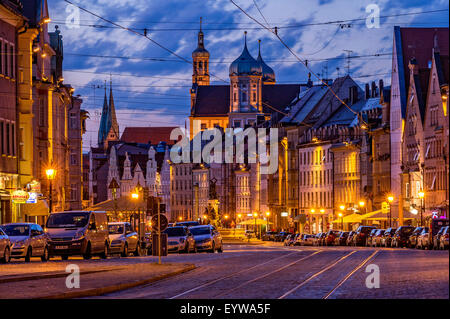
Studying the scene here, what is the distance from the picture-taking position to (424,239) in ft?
201

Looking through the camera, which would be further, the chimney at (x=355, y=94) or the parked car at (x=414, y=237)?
the chimney at (x=355, y=94)

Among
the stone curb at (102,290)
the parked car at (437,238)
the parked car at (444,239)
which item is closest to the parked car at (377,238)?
the parked car at (437,238)

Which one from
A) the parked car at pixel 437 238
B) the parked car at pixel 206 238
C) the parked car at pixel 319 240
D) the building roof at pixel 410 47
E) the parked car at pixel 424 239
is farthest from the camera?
the building roof at pixel 410 47

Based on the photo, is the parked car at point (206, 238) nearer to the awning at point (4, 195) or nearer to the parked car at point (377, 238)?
the awning at point (4, 195)

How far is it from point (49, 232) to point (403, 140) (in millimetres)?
67302

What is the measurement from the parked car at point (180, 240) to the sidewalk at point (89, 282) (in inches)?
794

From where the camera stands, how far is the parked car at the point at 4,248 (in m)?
40.4

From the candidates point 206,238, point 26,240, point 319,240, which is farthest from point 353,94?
point 26,240

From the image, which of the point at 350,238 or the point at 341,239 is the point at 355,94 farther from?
the point at 350,238

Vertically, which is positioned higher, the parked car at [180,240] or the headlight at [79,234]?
the headlight at [79,234]

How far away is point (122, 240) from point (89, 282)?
22.7 meters

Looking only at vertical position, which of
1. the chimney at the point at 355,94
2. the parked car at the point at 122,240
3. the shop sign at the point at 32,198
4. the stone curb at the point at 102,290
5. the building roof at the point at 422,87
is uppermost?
the chimney at the point at 355,94
